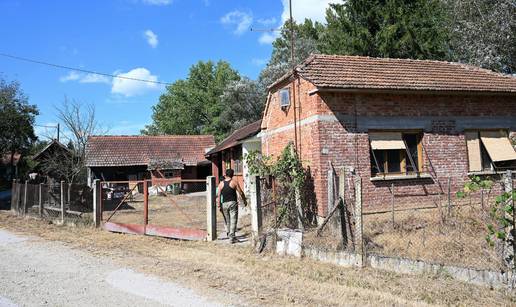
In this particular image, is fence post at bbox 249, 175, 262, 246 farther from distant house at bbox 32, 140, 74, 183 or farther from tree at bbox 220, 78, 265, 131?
tree at bbox 220, 78, 265, 131

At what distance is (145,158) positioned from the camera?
3469 centimetres

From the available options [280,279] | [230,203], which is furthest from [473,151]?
[280,279]

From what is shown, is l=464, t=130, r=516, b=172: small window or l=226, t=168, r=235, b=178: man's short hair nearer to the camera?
l=226, t=168, r=235, b=178: man's short hair

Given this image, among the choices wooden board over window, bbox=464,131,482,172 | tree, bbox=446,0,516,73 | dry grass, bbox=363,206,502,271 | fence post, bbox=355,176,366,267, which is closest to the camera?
dry grass, bbox=363,206,502,271

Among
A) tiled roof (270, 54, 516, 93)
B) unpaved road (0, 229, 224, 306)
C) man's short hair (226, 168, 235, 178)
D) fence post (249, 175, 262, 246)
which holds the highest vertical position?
tiled roof (270, 54, 516, 93)

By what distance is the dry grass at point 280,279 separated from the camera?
5.61 m

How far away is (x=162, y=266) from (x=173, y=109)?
1923 inches

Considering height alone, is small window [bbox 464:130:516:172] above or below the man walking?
above

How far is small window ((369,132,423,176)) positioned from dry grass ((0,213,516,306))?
4920 mm

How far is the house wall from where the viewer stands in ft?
36.8

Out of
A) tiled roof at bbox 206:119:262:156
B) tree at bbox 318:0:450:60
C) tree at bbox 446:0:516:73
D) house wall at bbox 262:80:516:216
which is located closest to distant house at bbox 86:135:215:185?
tiled roof at bbox 206:119:262:156

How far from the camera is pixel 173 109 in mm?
55219

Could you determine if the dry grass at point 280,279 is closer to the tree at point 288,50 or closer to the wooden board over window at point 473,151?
the wooden board over window at point 473,151

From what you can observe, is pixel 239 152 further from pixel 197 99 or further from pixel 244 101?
pixel 197 99
